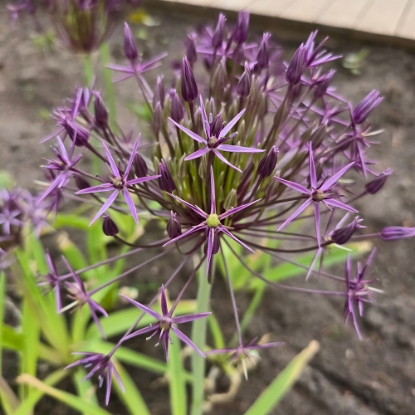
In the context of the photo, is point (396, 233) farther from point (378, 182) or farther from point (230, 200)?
point (230, 200)

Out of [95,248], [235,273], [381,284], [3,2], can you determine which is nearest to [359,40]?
[381,284]

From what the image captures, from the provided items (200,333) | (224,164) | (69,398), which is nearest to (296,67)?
(224,164)

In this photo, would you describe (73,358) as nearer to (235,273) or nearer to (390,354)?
(235,273)

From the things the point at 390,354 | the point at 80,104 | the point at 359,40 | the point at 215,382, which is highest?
the point at 359,40

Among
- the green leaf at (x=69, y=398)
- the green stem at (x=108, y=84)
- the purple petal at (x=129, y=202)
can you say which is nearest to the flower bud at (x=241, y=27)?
the purple petal at (x=129, y=202)

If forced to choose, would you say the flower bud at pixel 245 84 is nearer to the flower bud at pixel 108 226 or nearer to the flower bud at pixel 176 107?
the flower bud at pixel 176 107

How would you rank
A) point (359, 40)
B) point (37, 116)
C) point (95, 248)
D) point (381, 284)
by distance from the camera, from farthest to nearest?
point (359, 40) < point (37, 116) < point (381, 284) < point (95, 248)
